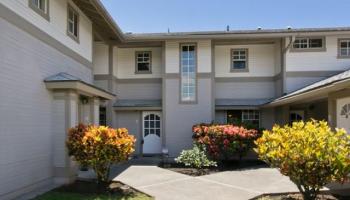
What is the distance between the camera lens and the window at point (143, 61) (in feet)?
62.1

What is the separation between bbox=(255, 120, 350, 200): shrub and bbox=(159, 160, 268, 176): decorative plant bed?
5.85 metres

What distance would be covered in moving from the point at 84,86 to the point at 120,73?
7835 millimetres

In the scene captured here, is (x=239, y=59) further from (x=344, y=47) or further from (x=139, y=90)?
(x=139, y=90)

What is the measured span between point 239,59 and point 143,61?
499 cm

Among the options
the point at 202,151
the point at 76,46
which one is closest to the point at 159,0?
the point at 76,46

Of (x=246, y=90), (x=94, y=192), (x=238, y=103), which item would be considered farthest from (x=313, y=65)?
(x=94, y=192)

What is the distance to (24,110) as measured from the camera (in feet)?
30.7

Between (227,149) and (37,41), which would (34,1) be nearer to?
(37,41)

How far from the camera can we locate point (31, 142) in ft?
31.8

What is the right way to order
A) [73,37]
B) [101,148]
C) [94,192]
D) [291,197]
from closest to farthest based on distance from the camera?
[291,197], [101,148], [94,192], [73,37]

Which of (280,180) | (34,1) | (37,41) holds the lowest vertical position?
(280,180)

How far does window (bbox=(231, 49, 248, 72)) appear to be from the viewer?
18.4m

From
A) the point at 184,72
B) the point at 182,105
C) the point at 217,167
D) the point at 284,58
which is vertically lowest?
the point at 217,167

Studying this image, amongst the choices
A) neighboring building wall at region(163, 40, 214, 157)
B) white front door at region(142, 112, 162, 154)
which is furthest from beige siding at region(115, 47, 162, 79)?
white front door at region(142, 112, 162, 154)
